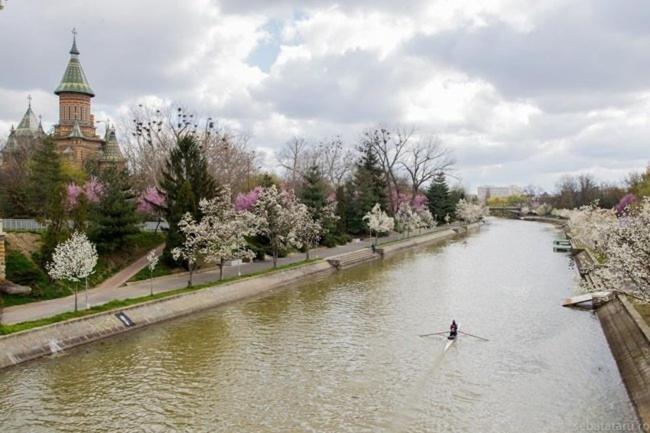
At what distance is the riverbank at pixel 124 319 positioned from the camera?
17234mm

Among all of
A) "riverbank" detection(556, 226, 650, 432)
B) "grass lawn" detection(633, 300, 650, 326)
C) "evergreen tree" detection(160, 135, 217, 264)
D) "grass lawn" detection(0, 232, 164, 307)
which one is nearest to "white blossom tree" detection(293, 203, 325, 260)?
"evergreen tree" detection(160, 135, 217, 264)

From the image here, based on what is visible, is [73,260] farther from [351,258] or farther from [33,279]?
[351,258]

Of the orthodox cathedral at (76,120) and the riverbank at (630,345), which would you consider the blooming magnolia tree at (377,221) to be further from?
the orthodox cathedral at (76,120)

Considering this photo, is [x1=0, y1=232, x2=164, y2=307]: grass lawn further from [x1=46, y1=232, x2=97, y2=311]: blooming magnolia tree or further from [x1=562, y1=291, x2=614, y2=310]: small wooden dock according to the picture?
[x1=562, y1=291, x2=614, y2=310]: small wooden dock

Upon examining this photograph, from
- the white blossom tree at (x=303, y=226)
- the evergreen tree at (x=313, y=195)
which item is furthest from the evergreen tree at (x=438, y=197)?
the white blossom tree at (x=303, y=226)

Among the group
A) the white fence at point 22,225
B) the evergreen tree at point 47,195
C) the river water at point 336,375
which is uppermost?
the evergreen tree at point 47,195

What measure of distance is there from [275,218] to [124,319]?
14803 millimetres

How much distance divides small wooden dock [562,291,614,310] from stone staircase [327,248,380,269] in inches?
698

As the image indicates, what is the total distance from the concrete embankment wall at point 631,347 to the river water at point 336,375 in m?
0.47

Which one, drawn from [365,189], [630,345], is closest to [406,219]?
[365,189]

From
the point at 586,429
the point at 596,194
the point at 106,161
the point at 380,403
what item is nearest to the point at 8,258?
the point at 380,403

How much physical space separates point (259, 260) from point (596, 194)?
97581 millimetres

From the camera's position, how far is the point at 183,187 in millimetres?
30125

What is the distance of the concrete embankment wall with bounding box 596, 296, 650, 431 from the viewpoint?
1421 centimetres
